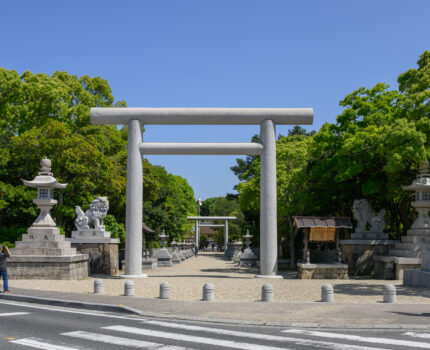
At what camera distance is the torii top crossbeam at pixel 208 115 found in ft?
73.7

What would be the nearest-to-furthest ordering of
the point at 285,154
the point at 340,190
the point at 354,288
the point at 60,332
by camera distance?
1. the point at 60,332
2. the point at 354,288
3. the point at 340,190
4. the point at 285,154

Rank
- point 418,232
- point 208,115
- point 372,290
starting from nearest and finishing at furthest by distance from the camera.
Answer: point 372,290
point 418,232
point 208,115

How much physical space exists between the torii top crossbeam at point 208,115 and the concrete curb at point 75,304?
35.2 feet

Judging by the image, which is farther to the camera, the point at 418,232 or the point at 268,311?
the point at 418,232

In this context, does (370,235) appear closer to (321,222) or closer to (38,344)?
(321,222)

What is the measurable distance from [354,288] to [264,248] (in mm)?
5439

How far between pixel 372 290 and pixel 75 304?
10.3 meters

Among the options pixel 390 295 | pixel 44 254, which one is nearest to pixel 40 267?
pixel 44 254

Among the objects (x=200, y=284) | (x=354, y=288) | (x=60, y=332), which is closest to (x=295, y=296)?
(x=354, y=288)

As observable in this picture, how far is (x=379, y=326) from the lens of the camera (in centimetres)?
999

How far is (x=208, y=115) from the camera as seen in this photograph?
882 inches

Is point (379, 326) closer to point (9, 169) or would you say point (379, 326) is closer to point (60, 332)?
point (60, 332)

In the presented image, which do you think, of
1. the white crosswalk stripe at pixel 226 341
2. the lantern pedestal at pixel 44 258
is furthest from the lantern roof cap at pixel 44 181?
the white crosswalk stripe at pixel 226 341

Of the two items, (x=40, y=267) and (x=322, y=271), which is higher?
(x=40, y=267)
